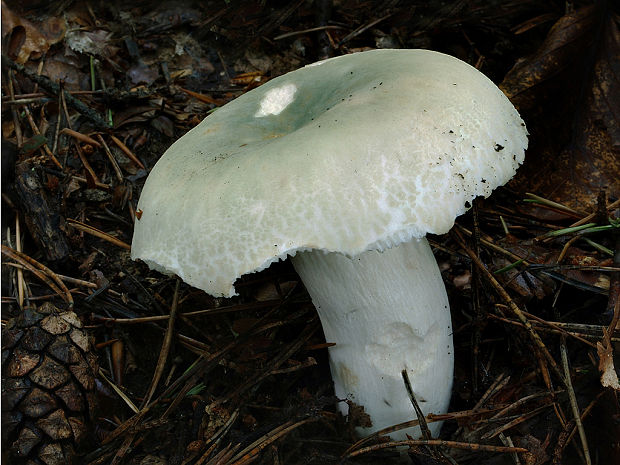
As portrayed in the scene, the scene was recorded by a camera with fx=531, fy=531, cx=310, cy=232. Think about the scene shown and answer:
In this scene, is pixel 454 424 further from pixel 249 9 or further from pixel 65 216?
pixel 249 9

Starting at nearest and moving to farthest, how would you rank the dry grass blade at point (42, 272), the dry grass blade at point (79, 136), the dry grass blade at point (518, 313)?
1. the dry grass blade at point (518, 313)
2. the dry grass blade at point (42, 272)
3. the dry grass blade at point (79, 136)

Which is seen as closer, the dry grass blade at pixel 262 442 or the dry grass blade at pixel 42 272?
the dry grass blade at pixel 262 442

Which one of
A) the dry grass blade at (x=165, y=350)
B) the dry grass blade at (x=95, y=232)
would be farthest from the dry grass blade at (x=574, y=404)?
the dry grass blade at (x=95, y=232)

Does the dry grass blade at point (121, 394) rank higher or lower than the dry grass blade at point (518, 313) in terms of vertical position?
lower

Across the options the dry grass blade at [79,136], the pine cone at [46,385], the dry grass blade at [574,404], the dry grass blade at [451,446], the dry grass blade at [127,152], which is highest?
the dry grass blade at [79,136]

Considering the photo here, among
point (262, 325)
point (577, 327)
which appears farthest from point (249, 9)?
point (577, 327)

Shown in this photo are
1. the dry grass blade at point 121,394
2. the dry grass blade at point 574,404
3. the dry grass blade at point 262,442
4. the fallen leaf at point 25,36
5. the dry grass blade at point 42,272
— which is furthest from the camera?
the fallen leaf at point 25,36

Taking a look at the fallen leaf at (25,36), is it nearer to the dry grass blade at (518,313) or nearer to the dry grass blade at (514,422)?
the dry grass blade at (518,313)
